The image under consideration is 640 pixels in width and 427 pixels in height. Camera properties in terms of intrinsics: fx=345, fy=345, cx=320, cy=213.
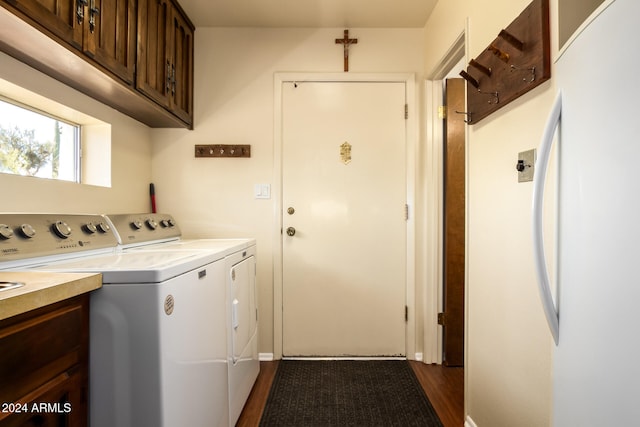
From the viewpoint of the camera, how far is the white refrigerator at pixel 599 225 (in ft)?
1.80

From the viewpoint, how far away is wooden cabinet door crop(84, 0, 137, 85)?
1333mm

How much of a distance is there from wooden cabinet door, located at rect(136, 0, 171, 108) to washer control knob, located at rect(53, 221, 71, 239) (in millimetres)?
768

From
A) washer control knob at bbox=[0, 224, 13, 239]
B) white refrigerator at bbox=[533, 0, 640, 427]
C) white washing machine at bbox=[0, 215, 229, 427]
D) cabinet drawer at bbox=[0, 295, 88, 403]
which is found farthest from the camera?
washer control knob at bbox=[0, 224, 13, 239]

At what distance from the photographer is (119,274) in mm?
946

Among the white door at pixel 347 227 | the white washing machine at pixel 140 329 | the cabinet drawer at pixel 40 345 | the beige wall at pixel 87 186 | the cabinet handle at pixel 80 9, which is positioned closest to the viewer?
the cabinet drawer at pixel 40 345

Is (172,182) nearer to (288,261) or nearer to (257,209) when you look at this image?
(257,209)

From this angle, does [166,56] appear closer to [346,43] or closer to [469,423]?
[346,43]

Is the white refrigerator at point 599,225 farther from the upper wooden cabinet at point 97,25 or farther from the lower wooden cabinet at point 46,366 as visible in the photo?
the upper wooden cabinet at point 97,25

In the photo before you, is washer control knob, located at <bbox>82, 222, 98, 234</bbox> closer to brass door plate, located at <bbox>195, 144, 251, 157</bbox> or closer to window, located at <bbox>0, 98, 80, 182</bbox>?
window, located at <bbox>0, 98, 80, 182</bbox>

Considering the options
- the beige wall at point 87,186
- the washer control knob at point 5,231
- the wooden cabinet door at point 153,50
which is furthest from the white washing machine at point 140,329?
the wooden cabinet door at point 153,50

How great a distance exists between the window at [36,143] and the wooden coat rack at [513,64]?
1.98 meters

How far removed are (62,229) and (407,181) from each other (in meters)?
1.97

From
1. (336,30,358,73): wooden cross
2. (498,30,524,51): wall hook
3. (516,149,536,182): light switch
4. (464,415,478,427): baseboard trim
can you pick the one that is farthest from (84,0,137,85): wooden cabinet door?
(464,415,478,427): baseboard trim

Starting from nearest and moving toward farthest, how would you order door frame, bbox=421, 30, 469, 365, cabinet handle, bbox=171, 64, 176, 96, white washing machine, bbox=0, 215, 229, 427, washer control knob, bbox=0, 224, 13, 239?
white washing machine, bbox=0, 215, 229, 427 → washer control knob, bbox=0, 224, 13, 239 → cabinet handle, bbox=171, 64, 176, 96 → door frame, bbox=421, 30, 469, 365
